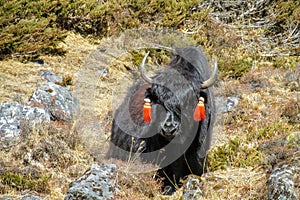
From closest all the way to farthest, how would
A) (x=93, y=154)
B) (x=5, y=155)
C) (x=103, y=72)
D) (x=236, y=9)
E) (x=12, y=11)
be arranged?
(x=5, y=155), (x=93, y=154), (x=12, y=11), (x=103, y=72), (x=236, y=9)

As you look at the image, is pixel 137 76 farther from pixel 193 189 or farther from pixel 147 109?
pixel 193 189

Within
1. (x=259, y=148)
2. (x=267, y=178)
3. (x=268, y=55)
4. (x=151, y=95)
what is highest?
(x=151, y=95)

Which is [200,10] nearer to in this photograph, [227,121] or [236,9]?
[236,9]

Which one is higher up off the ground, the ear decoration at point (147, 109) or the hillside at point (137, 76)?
the ear decoration at point (147, 109)

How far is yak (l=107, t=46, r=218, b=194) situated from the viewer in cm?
564

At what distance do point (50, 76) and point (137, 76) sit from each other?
1.96 metres

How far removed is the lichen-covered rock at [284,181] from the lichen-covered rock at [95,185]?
1707mm

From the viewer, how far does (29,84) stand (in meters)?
9.12

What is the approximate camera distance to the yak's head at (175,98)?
5598mm

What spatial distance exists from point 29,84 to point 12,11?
214cm

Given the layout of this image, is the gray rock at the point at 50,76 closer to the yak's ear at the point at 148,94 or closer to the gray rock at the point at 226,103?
the gray rock at the point at 226,103

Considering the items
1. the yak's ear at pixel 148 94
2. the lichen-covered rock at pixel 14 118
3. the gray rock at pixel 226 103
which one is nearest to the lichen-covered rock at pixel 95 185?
the yak's ear at pixel 148 94

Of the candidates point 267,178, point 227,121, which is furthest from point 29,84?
point 267,178

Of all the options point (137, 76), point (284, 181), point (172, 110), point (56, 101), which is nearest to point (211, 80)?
point (172, 110)
